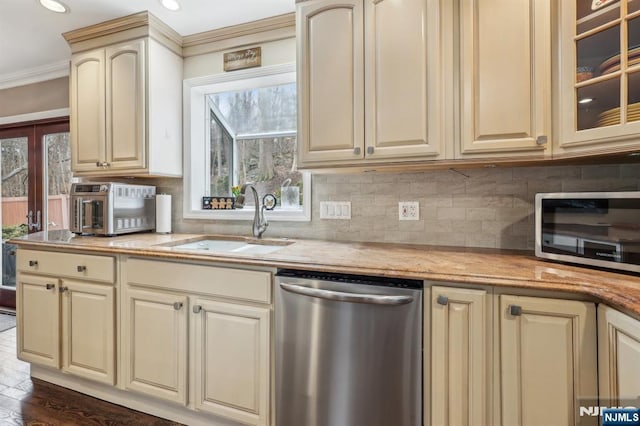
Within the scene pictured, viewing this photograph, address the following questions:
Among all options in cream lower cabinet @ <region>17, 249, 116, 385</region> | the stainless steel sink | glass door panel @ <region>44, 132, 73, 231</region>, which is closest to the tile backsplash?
the stainless steel sink

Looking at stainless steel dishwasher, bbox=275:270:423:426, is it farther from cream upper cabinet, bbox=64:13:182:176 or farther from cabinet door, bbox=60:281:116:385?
cream upper cabinet, bbox=64:13:182:176

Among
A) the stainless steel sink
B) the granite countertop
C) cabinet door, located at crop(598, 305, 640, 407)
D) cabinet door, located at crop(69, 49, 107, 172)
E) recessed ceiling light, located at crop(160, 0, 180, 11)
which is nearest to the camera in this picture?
cabinet door, located at crop(598, 305, 640, 407)

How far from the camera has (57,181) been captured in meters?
3.27

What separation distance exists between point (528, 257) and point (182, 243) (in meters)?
2.04

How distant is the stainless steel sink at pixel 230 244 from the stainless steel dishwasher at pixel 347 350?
678 mm

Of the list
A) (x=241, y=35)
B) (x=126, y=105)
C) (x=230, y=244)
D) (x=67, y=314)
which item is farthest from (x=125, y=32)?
(x=67, y=314)

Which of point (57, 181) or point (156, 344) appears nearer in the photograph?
point (156, 344)

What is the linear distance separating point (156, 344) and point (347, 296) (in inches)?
45.5

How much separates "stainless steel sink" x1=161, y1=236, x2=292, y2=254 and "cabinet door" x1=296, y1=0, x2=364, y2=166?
2.09ft

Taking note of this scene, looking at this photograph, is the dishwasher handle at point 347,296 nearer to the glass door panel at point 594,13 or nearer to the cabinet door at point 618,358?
the cabinet door at point 618,358

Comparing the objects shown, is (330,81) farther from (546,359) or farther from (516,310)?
(546,359)

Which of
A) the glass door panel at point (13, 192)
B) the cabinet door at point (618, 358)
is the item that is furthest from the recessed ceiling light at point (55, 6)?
the cabinet door at point (618, 358)

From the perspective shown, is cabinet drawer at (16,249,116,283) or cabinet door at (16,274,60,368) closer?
cabinet drawer at (16,249,116,283)

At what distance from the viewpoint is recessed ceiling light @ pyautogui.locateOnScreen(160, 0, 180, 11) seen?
2.04 metres
